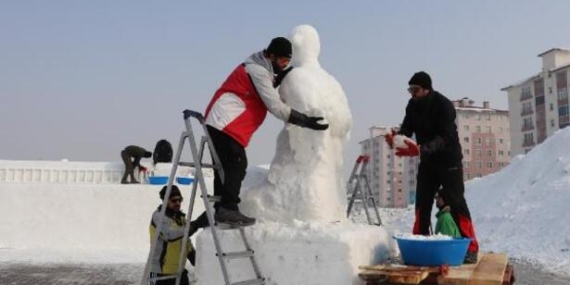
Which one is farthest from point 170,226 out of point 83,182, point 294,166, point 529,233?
point 529,233

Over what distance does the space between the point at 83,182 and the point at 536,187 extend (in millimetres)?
12108

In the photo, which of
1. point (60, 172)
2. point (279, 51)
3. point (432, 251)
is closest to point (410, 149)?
point (432, 251)

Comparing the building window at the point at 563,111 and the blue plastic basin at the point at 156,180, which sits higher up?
the building window at the point at 563,111

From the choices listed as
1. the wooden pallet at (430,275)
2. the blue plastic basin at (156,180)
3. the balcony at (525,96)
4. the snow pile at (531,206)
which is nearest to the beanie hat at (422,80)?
the wooden pallet at (430,275)

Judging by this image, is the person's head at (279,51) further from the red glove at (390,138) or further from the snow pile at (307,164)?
the red glove at (390,138)

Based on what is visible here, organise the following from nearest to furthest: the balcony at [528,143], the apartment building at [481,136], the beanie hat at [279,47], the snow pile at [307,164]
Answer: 1. the beanie hat at [279,47]
2. the snow pile at [307,164]
3. the balcony at [528,143]
4. the apartment building at [481,136]

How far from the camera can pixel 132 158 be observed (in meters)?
11.9

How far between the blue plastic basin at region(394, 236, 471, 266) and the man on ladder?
92 cm

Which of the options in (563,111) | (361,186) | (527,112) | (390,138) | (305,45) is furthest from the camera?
(527,112)

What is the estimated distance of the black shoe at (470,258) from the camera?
12.1 feet

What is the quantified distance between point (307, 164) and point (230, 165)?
65 cm

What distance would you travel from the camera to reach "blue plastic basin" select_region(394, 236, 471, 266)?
3195 millimetres

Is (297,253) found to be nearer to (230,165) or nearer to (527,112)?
(230,165)

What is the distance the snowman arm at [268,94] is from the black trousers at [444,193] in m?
1.52
